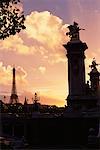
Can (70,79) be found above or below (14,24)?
above

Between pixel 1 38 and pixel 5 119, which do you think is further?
pixel 5 119

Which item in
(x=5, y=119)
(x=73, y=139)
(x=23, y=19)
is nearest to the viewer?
(x=23, y=19)

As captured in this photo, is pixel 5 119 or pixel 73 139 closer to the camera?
pixel 73 139

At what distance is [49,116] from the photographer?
7400 cm

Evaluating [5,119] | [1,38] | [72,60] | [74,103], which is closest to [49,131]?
[5,119]

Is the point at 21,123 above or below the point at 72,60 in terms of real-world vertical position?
below

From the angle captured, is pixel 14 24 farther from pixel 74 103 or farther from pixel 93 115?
pixel 74 103

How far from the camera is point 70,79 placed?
3632 inches

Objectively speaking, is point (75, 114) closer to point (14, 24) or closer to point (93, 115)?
point (93, 115)

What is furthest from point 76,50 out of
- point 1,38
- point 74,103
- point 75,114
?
point 1,38

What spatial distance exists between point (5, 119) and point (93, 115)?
44.5 ft

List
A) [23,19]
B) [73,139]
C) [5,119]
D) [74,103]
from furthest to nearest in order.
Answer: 1. [74,103]
2. [5,119]
3. [73,139]
4. [23,19]

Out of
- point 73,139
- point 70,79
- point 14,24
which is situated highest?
point 70,79

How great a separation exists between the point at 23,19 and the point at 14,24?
61cm
